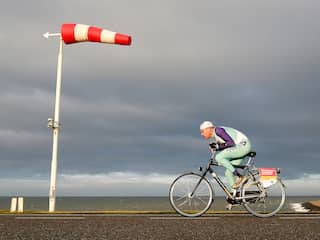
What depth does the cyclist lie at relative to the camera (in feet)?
27.7

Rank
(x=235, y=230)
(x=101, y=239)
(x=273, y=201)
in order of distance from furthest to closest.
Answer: (x=273, y=201) → (x=235, y=230) → (x=101, y=239)

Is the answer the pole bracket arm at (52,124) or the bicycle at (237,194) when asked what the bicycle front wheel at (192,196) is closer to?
the bicycle at (237,194)

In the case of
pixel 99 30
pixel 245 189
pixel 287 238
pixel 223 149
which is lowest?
pixel 287 238

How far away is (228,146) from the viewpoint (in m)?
8.48

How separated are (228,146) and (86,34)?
7.66m

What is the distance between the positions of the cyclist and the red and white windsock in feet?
22.9

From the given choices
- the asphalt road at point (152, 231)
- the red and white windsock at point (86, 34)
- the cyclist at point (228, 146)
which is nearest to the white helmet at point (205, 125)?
the cyclist at point (228, 146)

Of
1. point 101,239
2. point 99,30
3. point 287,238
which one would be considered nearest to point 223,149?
point 287,238

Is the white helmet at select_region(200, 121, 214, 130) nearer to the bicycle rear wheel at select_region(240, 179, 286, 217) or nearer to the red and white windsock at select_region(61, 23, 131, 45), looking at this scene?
the bicycle rear wheel at select_region(240, 179, 286, 217)

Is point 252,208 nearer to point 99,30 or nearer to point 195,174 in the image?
point 195,174

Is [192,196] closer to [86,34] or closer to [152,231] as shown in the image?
[152,231]

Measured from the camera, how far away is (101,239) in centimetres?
464

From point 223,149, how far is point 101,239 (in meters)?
4.36

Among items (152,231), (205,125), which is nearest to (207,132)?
(205,125)
